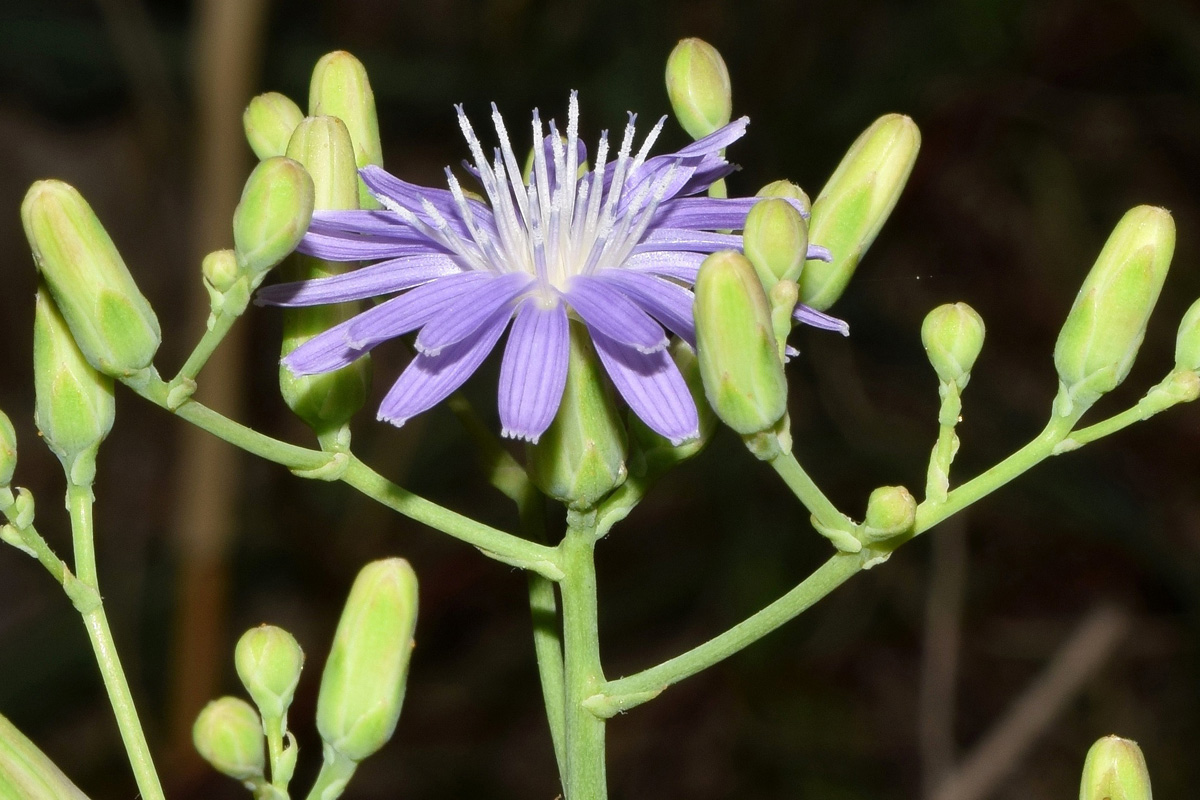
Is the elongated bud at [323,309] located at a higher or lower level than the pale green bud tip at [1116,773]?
higher

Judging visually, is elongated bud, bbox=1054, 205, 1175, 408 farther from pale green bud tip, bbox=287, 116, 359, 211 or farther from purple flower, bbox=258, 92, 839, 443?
pale green bud tip, bbox=287, 116, 359, 211

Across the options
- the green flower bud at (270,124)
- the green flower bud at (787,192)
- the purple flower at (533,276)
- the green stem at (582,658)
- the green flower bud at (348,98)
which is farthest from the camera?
the green flower bud at (270,124)

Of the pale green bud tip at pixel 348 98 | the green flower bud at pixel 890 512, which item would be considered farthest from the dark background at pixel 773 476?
the green flower bud at pixel 890 512

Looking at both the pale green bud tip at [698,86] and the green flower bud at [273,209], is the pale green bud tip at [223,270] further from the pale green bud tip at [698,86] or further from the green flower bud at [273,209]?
the pale green bud tip at [698,86]

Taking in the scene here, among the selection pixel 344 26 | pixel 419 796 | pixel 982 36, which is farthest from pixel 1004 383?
pixel 344 26

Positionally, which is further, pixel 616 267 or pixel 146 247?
pixel 146 247

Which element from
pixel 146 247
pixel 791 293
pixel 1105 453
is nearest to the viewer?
pixel 791 293

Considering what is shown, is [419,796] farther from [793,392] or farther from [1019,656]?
[1019,656]
